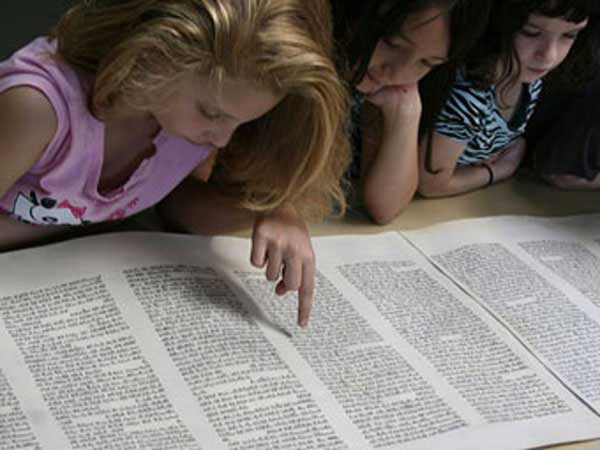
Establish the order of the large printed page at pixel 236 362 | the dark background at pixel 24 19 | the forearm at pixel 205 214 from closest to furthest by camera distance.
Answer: the large printed page at pixel 236 362 → the forearm at pixel 205 214 → the dark background at pixel 24 19

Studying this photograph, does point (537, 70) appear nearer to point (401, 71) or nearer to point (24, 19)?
point (401, 71)

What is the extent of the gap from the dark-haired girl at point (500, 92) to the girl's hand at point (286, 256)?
25 centimetres

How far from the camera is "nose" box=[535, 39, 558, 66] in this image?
3.26 feet

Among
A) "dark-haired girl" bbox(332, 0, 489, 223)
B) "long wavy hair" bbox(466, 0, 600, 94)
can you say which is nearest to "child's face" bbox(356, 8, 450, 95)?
"dark-haired girl" bbox(332, 0, 489, 223)

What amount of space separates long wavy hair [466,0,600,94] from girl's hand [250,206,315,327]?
11.5 inches

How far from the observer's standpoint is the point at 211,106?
2.42 ft

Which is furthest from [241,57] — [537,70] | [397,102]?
[537,70]

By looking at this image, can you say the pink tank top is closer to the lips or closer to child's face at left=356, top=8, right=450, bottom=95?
child's face at left=356, top=8, right=450, bottom=95

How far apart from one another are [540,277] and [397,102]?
219 mm

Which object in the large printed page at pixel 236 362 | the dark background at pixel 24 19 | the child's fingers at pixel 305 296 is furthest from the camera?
the dark background at pixel 24 19

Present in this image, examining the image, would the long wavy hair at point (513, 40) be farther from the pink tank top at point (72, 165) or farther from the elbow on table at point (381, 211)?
the pink tank top at point (72, 165)

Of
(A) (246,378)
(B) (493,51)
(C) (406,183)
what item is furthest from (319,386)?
(B) (493,51)

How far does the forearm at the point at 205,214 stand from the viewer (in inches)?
35.7

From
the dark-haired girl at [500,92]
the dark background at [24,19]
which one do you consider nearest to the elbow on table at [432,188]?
the dark-haired girl at [500,92]
